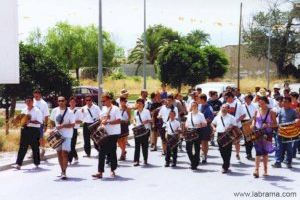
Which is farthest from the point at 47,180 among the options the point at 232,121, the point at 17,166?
the point at 232,121

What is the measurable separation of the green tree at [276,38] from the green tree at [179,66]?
26835 millimetres

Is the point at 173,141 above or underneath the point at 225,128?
underneath

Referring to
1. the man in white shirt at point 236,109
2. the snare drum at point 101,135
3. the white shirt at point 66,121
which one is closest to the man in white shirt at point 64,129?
the white shirt at point 66,121

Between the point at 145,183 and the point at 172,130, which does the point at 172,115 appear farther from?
the point at 145,183

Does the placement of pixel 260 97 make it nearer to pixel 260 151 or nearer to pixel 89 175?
pixel 260 151

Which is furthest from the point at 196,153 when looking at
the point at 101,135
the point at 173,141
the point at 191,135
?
the point at 101,135

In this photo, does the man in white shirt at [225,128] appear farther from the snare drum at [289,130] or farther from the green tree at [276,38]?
the green tree at [276,38]

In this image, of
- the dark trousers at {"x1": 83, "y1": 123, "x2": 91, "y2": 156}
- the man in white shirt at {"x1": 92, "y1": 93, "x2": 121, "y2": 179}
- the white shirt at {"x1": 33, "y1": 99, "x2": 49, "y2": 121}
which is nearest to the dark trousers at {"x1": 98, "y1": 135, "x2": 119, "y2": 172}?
the man in white shirt at {"x1": 92, "y1": 93, "x2": 121, "y2": 179}

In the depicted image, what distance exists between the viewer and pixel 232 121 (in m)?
10.7

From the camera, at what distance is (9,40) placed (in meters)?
2.36

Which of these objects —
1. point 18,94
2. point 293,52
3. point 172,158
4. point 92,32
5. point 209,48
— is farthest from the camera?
point 92,32

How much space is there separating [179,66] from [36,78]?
77.1 ft

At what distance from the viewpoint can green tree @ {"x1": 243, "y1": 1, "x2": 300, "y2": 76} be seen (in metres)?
68.6

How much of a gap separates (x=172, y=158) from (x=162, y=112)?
1.11m
